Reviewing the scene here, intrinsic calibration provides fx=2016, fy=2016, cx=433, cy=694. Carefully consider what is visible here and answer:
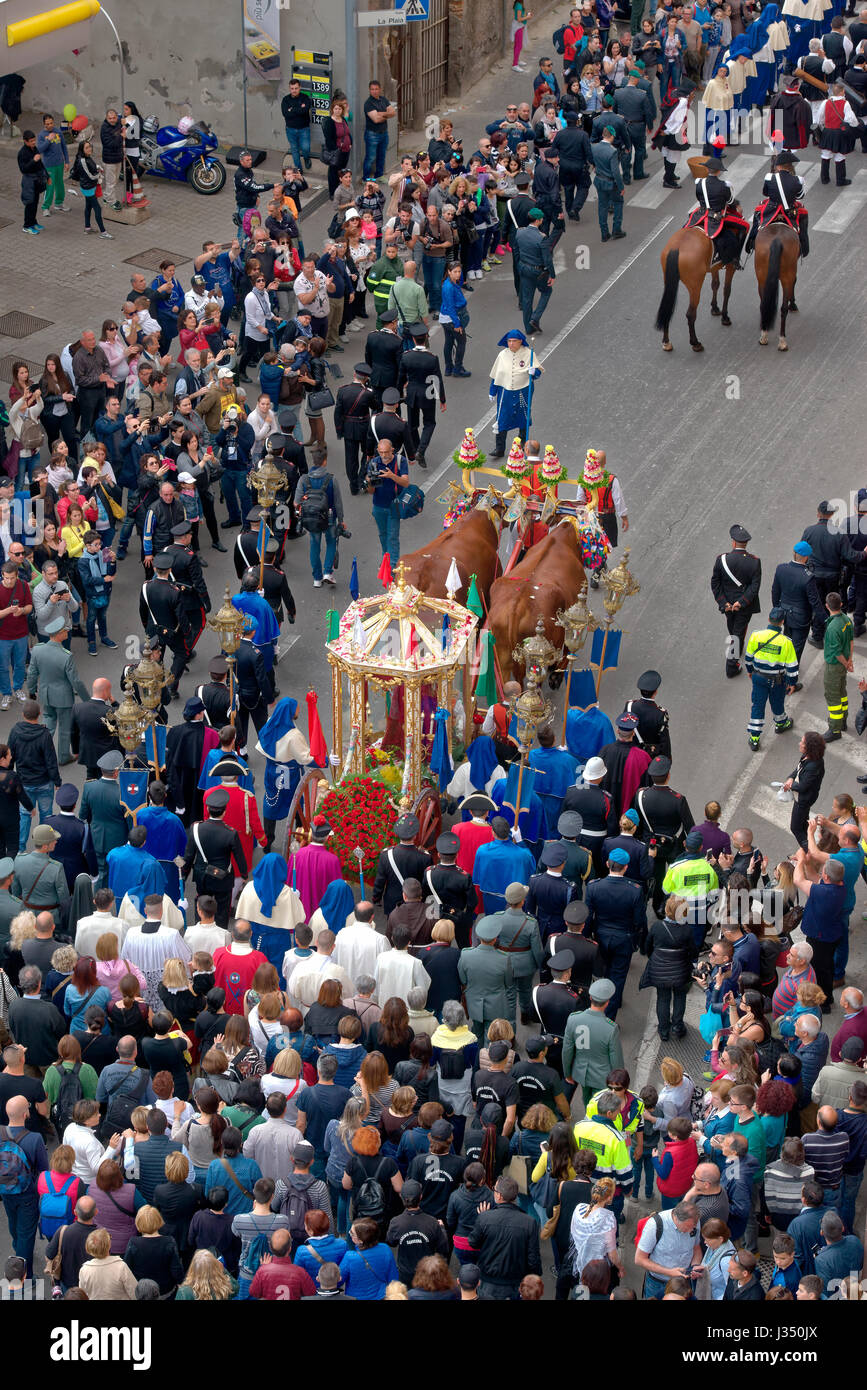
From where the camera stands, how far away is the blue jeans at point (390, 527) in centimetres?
1962

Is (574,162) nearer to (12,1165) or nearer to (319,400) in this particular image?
(319,400)

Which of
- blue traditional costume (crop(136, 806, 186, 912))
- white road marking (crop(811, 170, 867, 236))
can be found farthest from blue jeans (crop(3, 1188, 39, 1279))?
white road marking (crop(811, 170, 867, 236))

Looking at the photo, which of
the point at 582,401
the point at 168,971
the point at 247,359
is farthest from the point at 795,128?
the point at 168,971

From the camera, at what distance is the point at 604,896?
13875 mm

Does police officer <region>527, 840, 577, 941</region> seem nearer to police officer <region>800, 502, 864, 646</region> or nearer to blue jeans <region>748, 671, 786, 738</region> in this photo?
blue jeans <region>748, 671, 786, 738</region>

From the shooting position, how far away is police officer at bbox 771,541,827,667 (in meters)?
17.6

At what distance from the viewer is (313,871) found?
1445 centimetres

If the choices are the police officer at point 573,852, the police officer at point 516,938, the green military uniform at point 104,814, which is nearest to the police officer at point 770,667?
→ the police officer at point 573,852

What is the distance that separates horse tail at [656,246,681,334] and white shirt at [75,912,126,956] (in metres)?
12.9

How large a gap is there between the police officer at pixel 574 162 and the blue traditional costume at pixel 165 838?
46.8ft

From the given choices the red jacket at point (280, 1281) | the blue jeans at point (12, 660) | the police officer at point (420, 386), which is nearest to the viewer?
the red jacket at point (280, 1281)

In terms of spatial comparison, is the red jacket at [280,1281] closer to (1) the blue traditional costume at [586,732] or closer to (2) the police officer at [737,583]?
(1) the blue traditional costume at [586,732]

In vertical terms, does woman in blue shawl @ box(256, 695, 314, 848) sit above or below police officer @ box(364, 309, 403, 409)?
below

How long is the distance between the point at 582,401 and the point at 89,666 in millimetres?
7413
